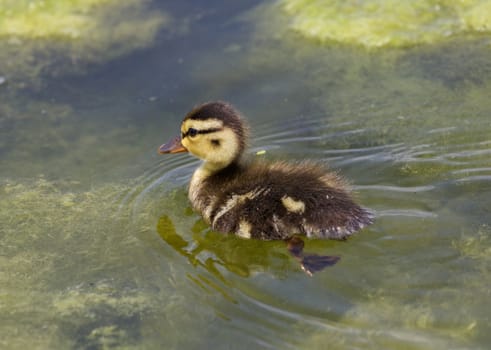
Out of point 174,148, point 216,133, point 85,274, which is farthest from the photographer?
point 174,148

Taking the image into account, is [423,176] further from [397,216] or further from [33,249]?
[33,249]

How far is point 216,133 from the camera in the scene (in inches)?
142

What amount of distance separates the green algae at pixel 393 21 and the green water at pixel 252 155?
3.2 inches

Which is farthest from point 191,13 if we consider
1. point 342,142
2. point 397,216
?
point 397,216

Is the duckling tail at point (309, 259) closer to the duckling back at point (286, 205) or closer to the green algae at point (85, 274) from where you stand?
the duckling back at point (286, 205)

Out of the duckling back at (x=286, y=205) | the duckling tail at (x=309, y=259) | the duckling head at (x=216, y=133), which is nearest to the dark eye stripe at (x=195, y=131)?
the duckling head at (x=216, y=133)

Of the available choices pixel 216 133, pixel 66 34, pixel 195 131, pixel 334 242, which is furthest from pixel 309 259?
pixel 66 34

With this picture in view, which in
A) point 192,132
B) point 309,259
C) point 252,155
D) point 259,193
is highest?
point 192,132

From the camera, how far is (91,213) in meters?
3.67

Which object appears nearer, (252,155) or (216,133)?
(216,133)

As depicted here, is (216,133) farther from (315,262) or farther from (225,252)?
(315,262)

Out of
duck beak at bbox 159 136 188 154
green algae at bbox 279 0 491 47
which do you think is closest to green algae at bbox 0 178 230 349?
duck beak at bbox 159 136 188 154

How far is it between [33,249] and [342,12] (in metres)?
2.78

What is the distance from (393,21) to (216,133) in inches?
79.1
